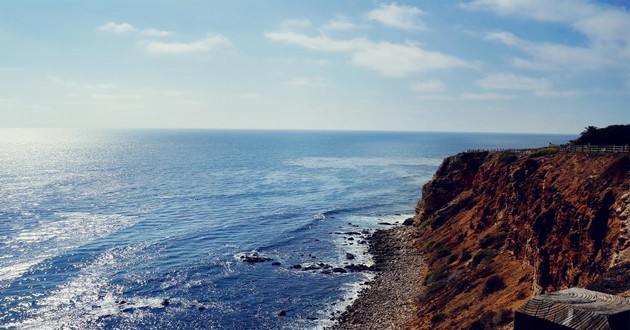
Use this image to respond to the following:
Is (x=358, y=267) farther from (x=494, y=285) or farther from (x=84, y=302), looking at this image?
(x=84, y=302)

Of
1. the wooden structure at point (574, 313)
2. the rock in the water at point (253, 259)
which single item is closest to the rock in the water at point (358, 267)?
the rock in the water at point (253, 259)

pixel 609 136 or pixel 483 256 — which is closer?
pixel 483 256

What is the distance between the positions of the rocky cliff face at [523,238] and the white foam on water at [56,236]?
48522 mm

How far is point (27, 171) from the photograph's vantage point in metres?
159

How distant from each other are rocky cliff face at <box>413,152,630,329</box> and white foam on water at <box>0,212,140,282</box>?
48.5 m

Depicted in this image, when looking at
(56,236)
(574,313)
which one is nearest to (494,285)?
(574,313)

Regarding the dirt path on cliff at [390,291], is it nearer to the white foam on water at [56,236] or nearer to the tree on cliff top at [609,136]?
the tree on cliff top at [609,136]

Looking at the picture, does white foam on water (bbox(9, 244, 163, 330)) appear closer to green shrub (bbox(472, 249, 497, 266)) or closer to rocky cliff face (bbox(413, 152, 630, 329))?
rocky cliff face (bbox(413, 152, 630, 329))

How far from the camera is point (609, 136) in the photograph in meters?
56.9

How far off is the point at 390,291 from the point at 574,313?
47787 mm

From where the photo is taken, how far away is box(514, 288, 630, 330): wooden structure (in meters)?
7.77

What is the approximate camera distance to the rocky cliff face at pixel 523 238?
3450cm

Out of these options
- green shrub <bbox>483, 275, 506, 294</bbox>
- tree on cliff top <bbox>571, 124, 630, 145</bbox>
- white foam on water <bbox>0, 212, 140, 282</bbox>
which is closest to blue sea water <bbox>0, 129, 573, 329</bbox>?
white foam on water <bbox>0, 212, 140, 282</bbox>

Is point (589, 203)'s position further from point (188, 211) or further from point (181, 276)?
point (188, 211)
